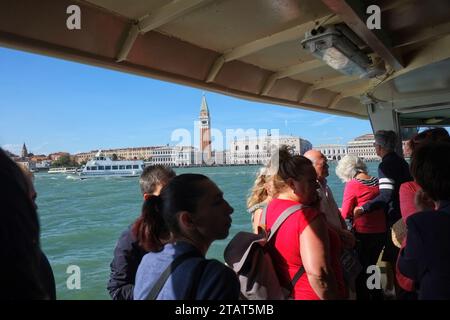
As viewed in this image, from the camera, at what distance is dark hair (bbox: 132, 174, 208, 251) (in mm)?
1231

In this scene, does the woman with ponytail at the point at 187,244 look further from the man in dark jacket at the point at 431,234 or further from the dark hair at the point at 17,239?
the man in dark jacket at the point at 431,234

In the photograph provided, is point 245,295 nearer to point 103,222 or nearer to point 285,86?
point 285,86

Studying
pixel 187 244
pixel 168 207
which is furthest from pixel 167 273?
pixel 168 207

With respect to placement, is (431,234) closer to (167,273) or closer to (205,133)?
(167,273)

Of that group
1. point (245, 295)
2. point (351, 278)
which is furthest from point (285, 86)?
point (245, 295)

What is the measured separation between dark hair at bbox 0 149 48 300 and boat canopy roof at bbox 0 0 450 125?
5.02 feet

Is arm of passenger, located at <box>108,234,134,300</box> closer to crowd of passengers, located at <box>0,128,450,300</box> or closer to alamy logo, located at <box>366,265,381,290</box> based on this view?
crowd of passengers, located at <box>0,128,450,300</box>

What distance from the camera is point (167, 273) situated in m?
1.06

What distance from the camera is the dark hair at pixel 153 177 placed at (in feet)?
6.86

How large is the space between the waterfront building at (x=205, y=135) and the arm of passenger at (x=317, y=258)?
2.60m

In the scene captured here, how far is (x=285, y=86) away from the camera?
4082mm

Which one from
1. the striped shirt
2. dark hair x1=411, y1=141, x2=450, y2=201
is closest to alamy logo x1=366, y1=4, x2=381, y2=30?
the striped shirt
